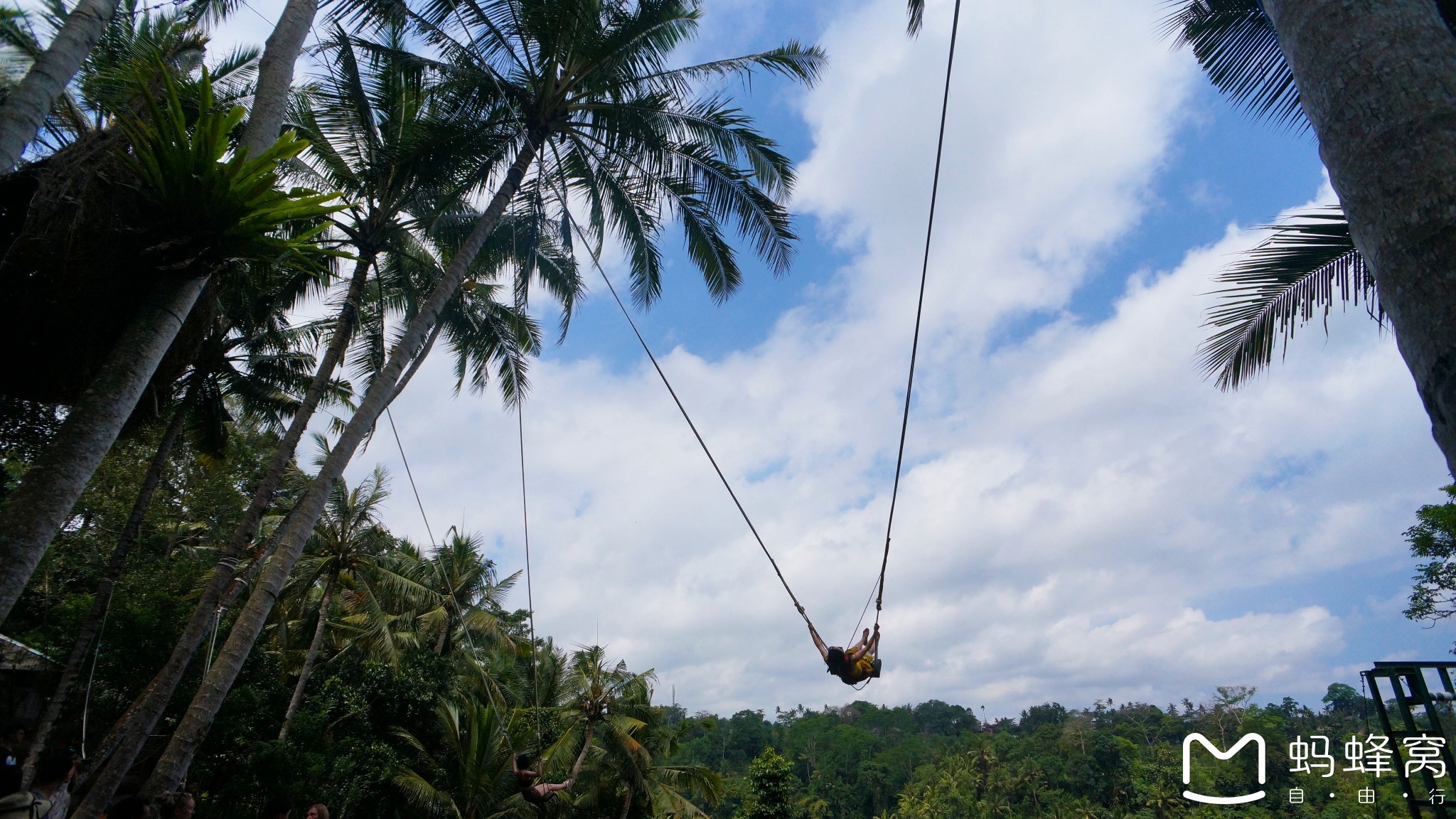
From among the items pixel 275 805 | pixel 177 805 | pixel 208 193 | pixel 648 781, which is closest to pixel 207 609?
pixel 177 805

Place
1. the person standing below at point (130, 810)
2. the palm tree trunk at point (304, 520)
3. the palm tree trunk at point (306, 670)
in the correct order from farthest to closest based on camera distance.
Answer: the palm tree trunk at point (306, 670)
the palm tree trunk at point (304, 520)
the person standing below at point (130, 810)

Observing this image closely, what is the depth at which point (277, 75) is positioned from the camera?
4.90m

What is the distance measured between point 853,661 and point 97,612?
887cm

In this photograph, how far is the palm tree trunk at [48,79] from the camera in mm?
4105

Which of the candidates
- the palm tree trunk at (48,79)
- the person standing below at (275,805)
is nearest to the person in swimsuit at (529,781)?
the person standing below at (275,805)

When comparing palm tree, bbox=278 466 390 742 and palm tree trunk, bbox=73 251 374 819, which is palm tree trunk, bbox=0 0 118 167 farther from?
palm tree, bbox=278 466 390 742

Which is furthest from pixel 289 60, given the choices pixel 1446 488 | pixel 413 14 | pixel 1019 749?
pixel 1019 749

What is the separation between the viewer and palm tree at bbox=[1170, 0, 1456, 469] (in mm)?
1134

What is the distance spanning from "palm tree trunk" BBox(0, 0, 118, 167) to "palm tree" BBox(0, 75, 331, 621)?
0.74m

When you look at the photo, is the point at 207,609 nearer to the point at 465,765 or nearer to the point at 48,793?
the point at 48,793

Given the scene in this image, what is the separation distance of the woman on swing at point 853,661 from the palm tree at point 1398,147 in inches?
254

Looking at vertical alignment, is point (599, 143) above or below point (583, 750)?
above

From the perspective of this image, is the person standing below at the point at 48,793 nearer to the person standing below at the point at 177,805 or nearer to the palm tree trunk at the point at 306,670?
the person standing below at the point at 177,805

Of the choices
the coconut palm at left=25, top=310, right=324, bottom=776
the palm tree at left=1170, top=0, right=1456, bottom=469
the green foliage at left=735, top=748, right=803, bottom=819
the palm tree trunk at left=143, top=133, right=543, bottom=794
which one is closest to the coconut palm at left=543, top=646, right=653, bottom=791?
the green foliage at left=735, top=748, right=803, bottom=819
